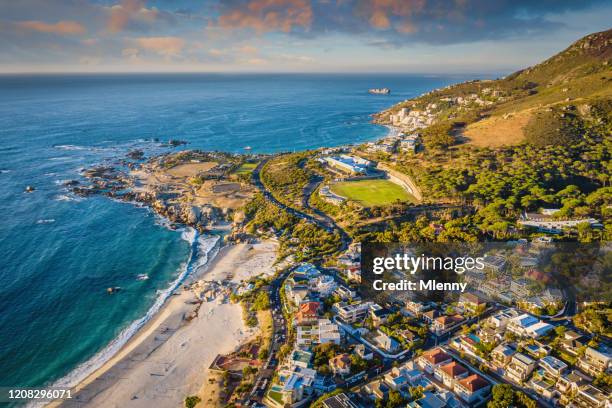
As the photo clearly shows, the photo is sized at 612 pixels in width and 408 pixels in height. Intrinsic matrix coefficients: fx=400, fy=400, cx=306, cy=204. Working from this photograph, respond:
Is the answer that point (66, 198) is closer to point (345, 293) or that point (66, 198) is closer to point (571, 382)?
point (345, 293)

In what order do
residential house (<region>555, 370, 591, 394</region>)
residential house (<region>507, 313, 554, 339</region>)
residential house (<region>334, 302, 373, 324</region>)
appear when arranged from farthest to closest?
residential house (<region>334, 302, 373, 324</region>)
residential house (<region>507, 313, 554, 339</region>)
residential house (<region>555, 370, 591, 394</region>)

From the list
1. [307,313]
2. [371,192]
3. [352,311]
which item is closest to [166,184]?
[371,192]

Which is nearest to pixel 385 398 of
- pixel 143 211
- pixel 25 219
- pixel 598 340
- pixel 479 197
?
pixel 598 340

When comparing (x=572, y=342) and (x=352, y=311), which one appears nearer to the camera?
(x=572, y=342)

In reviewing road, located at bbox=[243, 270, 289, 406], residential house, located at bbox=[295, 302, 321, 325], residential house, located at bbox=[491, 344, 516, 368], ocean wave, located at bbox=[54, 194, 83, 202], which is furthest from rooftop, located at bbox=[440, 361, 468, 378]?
ocean wave, located at bbox=[54, 194, 83, 202]

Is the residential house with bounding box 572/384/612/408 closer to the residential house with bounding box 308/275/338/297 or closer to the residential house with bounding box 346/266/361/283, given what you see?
the residential house with bounding box 346/266/361/283

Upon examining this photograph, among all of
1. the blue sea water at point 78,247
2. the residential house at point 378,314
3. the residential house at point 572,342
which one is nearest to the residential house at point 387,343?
the residential house at point 378,314

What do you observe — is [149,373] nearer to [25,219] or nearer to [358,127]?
[25,219]
